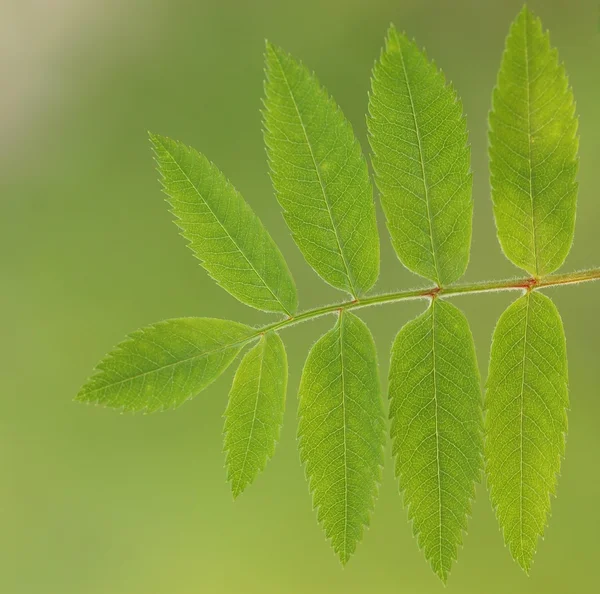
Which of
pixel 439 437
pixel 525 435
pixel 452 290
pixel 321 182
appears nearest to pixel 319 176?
pixel 321 182

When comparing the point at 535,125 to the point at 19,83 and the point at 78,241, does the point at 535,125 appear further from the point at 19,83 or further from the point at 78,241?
the point at 19,83

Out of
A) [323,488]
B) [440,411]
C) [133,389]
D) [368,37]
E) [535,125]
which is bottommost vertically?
[323,488]

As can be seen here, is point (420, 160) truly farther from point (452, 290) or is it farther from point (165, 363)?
point (165, 363)

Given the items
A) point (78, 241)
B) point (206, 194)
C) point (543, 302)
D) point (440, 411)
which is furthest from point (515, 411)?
point (78, 241)

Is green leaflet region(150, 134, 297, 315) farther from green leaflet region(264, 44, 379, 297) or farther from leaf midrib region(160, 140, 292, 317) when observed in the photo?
green leaflet region(264, 44, 379, 297)

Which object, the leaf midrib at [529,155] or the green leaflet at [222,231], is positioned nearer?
the leaf midrib at [529,155]

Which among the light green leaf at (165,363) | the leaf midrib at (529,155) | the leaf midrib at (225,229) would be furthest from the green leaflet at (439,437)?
the light green leaf at (165,363)

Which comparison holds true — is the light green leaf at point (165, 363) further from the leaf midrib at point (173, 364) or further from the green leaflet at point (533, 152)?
the green leaflet at point (533, 152)
